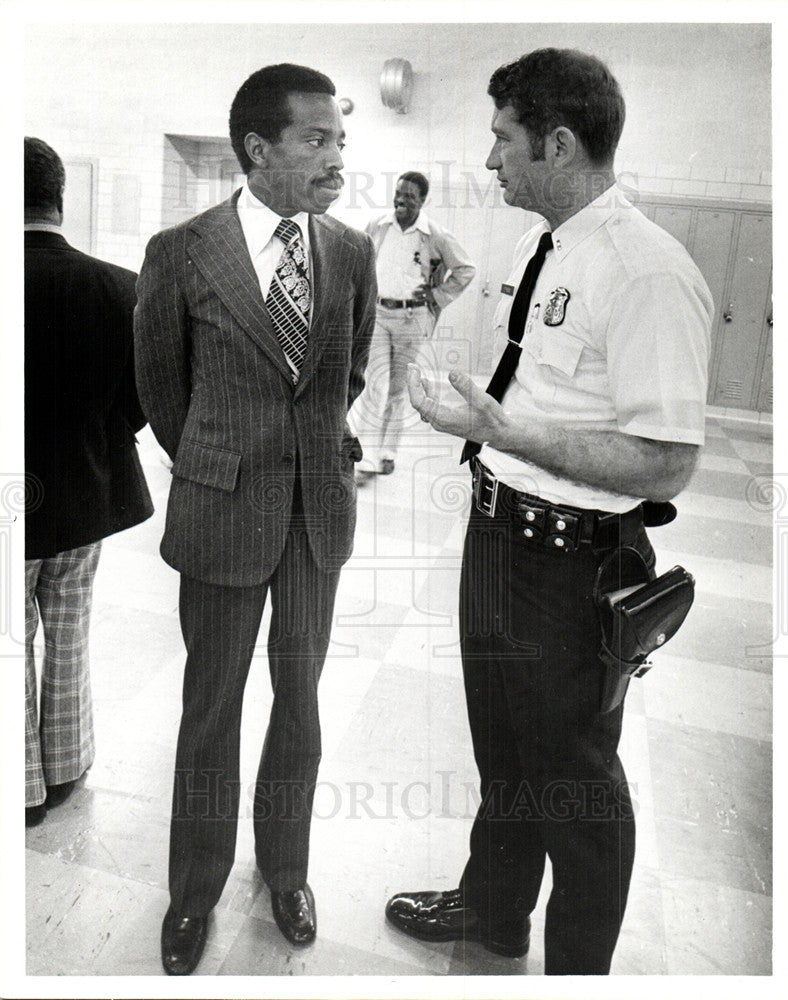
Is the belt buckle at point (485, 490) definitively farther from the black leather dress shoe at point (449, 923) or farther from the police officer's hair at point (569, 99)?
the black leather dress shoe at point (449, 923)

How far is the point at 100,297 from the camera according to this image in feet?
5.78

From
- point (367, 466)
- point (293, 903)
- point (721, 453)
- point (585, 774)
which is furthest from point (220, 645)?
point (721, 453)

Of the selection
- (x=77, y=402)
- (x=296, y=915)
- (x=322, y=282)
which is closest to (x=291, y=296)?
(x=322, y=282)

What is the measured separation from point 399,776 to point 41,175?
1.57 metres

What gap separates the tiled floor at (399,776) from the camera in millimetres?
1763

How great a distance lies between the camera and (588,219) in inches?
57.7

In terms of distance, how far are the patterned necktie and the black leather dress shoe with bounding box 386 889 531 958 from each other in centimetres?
118

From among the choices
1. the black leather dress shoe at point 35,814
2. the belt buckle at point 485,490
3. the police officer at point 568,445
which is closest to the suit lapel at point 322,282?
the police officer at point 568,445

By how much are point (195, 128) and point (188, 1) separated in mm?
264

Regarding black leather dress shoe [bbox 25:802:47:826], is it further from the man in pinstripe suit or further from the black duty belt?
the black duty belt

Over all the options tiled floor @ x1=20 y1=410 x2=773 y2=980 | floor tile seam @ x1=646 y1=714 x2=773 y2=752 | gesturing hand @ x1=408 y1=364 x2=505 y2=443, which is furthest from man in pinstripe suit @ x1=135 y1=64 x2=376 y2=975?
floor tile seam @ x1=646 y1=714 x2=773 y2=752

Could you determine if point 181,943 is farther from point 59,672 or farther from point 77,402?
point 77,402

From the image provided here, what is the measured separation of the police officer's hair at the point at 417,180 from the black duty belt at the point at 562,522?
0.60 m

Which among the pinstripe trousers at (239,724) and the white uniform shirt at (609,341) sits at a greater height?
the white uniform shirt at (609,341)
